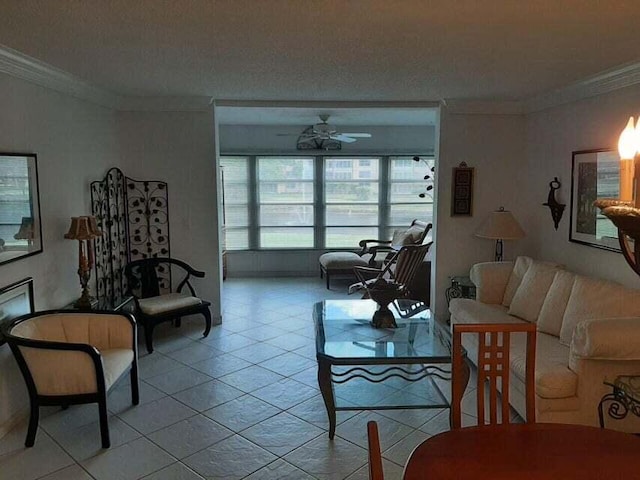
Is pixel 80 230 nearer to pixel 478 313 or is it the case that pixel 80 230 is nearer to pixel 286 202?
pixel 478 313

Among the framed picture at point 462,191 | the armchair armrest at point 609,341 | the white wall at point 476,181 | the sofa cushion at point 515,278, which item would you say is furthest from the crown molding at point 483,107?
the armchair armrest at point 609,341

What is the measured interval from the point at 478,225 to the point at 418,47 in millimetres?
2869

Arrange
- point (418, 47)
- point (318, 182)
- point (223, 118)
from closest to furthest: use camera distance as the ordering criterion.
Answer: point (418, 47), point (223, 118), point (318, 182)

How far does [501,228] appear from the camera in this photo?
5008 mm

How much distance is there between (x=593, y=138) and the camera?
14.0ft

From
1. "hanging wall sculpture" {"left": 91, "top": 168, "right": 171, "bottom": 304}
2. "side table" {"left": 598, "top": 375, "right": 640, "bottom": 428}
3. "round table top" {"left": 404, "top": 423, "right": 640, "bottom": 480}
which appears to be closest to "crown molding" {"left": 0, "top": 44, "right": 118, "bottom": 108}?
"hanging wall sculpture" {"left": 91, "top": 168, "right": 171, "bottom": 304}

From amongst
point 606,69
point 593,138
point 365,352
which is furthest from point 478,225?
point 365,352

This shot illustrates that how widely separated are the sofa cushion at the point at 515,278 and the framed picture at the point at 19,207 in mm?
3755

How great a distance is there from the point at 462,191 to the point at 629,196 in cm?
419

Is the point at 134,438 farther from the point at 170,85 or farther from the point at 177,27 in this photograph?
the point at 170,85

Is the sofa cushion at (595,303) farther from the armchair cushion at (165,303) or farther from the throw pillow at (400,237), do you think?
the throw pillow at (400,237)

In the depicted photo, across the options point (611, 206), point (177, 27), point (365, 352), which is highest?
point (177, 27)

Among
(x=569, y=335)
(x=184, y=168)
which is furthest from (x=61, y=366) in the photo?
(x=569, y=335)

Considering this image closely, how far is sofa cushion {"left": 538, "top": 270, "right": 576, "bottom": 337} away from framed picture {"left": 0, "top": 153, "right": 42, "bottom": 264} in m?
3.69
